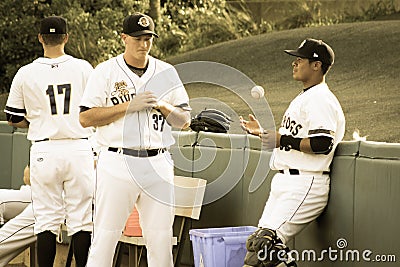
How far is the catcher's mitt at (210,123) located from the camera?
874 centimetres

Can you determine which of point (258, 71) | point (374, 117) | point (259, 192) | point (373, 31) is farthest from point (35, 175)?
point (373, 31)

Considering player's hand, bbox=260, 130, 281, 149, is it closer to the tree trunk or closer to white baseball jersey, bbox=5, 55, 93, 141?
white baseball jersey, bbox=5, 55, 93, 141

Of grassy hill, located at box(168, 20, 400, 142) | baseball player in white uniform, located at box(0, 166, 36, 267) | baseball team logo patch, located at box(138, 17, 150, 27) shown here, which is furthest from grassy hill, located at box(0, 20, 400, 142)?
baseball team logo patch, located at box(138, 17, 150, 27)

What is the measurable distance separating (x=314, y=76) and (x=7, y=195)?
10.7ft

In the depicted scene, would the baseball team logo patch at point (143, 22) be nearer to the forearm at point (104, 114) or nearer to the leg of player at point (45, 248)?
the forearm at point (104, 114)

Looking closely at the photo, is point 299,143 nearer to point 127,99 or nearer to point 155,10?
point 127,99

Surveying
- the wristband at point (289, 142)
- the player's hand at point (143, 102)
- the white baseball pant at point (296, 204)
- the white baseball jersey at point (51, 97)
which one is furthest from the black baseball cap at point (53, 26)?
the white baseball pant at point (296, 204)

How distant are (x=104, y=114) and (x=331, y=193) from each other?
155 cm

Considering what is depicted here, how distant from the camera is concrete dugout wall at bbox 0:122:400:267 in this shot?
6.02 m

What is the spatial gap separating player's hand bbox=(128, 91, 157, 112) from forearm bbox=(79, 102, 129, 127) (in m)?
0.04

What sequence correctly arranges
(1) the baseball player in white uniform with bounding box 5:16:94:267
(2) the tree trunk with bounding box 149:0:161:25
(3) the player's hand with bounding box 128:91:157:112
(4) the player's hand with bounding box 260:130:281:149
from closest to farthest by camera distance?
(4) the player's hand with bounding box 260:130:281:149 < (3) the player's hand with bounding box 128:91:157:112 < (1) the baseball player in white uniform with bounding box 5:16:94:267 < (2) the tree trunk with bounding box 149:0:161:25

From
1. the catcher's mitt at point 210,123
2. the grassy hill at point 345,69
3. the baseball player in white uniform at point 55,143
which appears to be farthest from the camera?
the grassy hill at point 345,69

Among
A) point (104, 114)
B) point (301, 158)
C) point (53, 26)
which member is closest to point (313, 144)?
point (301, 158)

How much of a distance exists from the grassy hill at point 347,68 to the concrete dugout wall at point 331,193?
388cm
